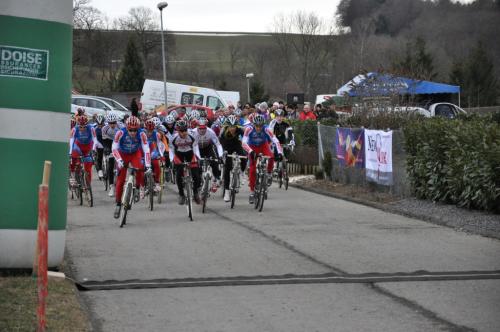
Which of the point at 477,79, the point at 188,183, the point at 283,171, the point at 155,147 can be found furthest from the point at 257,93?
the point at 188,183

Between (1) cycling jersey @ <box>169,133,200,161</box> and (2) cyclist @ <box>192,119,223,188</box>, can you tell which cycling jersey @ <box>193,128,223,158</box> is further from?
(1) cycling jersey @ <box>169,133,200,161</box>

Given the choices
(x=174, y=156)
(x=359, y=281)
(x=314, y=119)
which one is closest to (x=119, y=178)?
(x=174, y=156)

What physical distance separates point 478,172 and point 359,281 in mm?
6597

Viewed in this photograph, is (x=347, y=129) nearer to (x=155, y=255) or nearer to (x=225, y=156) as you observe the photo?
(x=225, y=156)

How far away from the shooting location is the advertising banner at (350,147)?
23250 millimetres

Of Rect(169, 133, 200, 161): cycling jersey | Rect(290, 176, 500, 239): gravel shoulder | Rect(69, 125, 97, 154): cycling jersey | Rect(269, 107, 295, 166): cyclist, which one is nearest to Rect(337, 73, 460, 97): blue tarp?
Rect(269, 107, 295, 166): cyclist

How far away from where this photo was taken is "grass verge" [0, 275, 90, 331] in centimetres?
797

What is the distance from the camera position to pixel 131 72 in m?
78.6

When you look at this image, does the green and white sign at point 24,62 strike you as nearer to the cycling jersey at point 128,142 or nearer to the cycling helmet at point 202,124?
the cycling jersey at point 128,142

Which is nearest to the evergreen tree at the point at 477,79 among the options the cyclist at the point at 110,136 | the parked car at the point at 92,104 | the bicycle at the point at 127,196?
the parked car at the point at 92,104

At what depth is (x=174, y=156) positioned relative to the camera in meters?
18.9

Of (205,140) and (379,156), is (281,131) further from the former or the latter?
(205,140)

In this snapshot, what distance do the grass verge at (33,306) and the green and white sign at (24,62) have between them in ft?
7.06

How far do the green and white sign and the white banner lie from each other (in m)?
11.5
